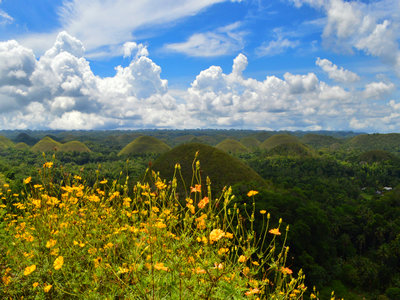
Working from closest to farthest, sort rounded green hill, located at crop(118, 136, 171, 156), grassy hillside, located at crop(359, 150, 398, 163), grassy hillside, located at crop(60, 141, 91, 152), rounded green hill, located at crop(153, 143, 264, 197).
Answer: rounded green hill, located at crop(153, 143, 264, 197) → grassy hillside, located at crop(359, 150, 398, 163) → rounded green hill, located at crop(118, 136, 171, 156) → grassy hillside, located at crop(60, 141, 91, 152)

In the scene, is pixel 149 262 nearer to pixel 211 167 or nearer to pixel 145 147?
pixel 211 167

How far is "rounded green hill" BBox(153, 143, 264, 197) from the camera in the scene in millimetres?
67938

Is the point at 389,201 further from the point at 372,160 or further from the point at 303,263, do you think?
the point at 372,160

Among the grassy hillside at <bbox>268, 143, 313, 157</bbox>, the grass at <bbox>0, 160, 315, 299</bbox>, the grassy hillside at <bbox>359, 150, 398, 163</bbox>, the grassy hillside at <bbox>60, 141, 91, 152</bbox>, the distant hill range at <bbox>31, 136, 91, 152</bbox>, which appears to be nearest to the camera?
the grass at <bbox>0, 160, 315, 299</bbox>

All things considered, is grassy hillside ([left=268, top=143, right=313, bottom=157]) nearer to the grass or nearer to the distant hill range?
the distant hill range

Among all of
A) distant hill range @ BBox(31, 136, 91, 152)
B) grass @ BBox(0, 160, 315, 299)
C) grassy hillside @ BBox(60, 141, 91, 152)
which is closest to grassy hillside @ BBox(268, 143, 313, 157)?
grassy hillside @ BBox(60, 141, 91, 152)

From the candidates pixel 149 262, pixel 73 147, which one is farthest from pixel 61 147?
pixel 149 262

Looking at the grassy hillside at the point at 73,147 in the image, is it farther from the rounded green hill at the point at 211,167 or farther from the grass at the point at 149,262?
the grass at the point at 149,262

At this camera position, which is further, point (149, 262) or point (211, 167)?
point (211, 167)

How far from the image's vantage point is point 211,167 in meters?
72.2

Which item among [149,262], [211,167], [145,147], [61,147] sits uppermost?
[149,262]

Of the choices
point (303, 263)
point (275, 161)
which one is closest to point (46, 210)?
point (303, 263)

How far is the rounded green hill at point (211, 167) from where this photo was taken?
223 feet

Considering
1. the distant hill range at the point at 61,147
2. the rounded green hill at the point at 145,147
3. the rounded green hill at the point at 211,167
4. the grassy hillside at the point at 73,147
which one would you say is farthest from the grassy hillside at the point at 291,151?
the distant hill range at the point at 61,147
